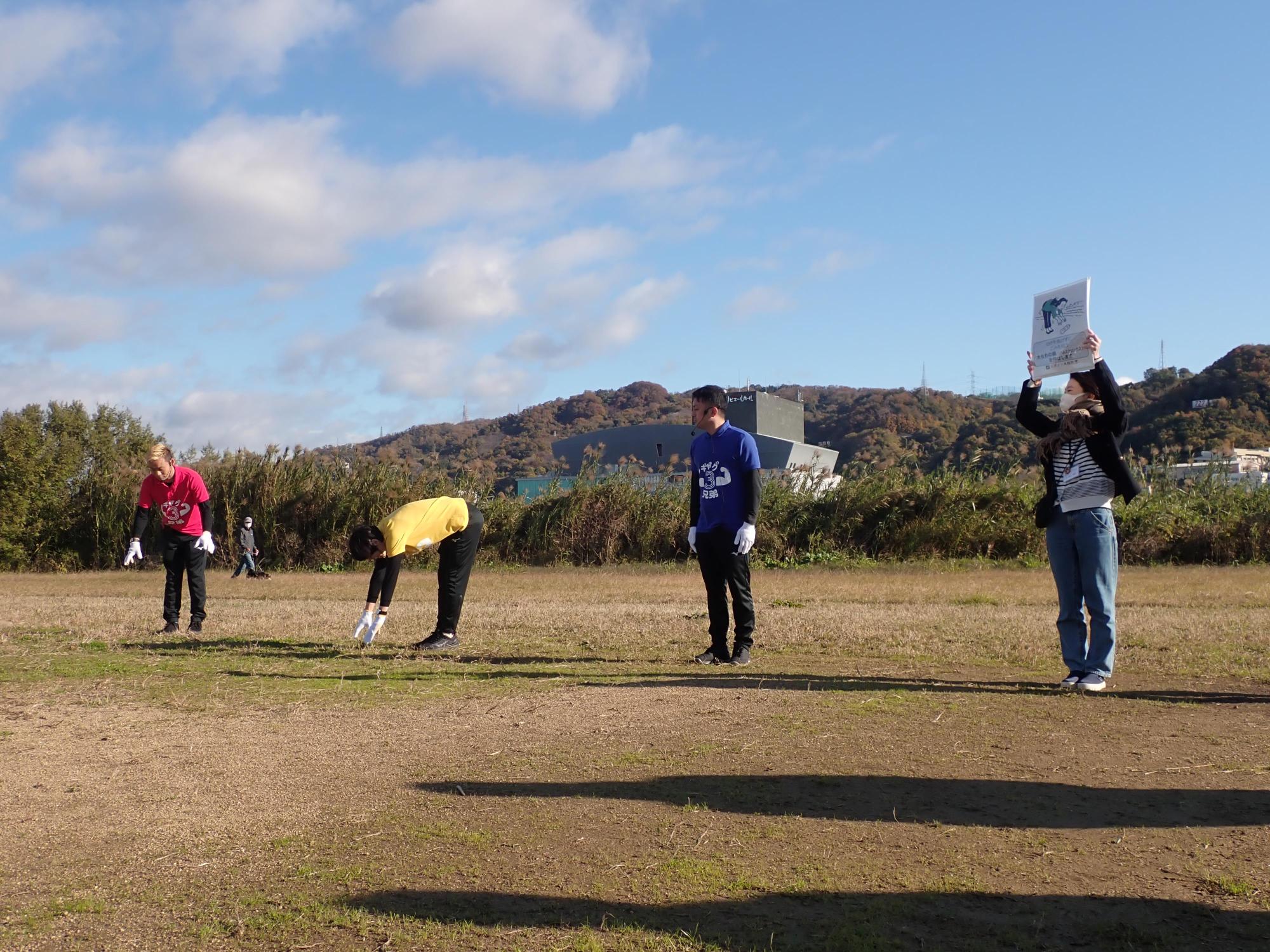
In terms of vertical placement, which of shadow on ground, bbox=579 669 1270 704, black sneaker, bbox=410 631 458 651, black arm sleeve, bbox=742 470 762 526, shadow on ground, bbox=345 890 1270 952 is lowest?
shadow on ground, bbox=345 890 1270 952

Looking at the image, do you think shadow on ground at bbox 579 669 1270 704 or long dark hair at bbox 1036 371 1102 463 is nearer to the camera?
shadow on ground at bbox 579 669 1270 704

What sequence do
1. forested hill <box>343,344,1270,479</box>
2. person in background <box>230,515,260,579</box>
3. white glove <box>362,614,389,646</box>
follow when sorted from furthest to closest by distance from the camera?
forested hill <box>343,344,1270,479</box> → person in background <box>230,515,260,579</box> → white glove <box>362,614,389,646</box>

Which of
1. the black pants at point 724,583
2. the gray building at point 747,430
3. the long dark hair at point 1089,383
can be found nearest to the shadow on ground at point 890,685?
the black pants at point 724,583

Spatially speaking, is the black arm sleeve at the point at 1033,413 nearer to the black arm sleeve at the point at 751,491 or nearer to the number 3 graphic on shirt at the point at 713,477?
the black arm sleeve at the point at 751,491

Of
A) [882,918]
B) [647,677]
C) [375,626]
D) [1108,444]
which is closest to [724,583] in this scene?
[647,677]

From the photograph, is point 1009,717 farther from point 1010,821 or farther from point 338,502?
point 338,502

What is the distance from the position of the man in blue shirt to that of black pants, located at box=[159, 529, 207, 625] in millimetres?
5059

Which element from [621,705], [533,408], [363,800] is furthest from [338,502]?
[533,408]

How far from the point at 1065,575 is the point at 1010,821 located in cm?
324

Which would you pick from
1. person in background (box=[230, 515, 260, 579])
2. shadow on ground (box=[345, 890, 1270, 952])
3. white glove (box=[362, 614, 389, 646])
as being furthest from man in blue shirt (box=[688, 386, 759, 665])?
person in background (box=[230, 515, 260, 579])

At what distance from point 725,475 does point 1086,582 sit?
2.71m

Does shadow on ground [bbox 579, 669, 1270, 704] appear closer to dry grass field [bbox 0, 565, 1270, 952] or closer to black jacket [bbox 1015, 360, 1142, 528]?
dry grass field [bbox 0, 565, 1270, 952]

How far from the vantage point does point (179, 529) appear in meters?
10.3

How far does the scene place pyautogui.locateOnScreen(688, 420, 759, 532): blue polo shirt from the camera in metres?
8.20
